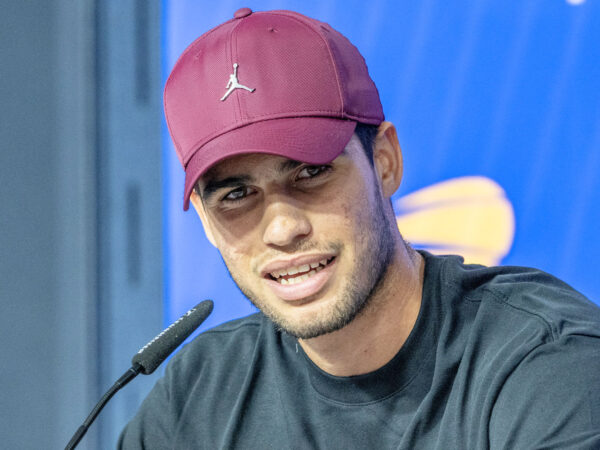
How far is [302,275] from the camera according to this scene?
1.07 m

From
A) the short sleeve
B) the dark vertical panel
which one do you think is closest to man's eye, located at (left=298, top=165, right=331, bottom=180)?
the short sleeve

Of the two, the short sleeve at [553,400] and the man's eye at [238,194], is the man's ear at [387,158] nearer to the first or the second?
the man's eye at [238,194]

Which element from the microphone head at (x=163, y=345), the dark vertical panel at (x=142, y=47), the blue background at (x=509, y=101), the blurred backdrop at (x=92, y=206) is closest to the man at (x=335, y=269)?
the microphone head at (x=163, y=345)

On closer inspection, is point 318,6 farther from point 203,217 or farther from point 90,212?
point 90,212

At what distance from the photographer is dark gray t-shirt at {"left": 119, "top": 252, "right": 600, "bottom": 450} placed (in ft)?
2.90

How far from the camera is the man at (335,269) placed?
1014mm

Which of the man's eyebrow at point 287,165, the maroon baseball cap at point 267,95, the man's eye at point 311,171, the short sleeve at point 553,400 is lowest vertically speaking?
the short sleeve at point 553,400

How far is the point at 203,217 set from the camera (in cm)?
125

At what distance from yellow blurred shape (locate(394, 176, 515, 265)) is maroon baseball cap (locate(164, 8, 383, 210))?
0.42 m

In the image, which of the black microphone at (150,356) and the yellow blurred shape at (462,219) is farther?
the yellow blurred shape at (462,219)

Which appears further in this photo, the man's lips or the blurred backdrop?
the blurred backdrop

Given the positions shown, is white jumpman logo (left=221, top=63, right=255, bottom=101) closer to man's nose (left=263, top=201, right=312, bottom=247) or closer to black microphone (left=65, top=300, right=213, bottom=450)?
man's nose (left=263, top=201, right=312, bottom=247)

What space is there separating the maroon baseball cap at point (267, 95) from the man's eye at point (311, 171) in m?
0.05

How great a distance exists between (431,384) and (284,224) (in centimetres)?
31
